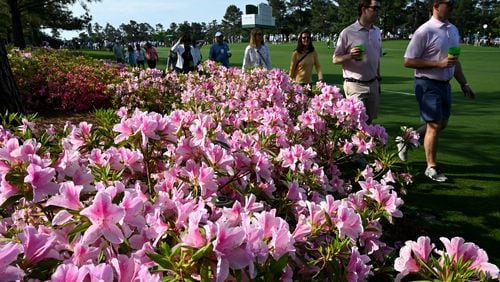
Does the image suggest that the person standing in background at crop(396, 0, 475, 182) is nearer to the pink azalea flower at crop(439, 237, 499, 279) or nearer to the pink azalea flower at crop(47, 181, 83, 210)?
the pink azalea flower at crop(439, 237, 499, 279)

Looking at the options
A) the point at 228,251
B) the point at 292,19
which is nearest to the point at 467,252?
the point at 228,251

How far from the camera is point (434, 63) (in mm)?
4176

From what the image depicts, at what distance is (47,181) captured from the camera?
108cm

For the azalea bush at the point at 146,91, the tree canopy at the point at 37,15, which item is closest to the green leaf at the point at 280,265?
the azalea bush at the point at 146,91

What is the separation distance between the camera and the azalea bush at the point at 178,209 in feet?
2.90

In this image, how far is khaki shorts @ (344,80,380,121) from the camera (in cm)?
457

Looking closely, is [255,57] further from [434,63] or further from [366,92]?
[434,63]

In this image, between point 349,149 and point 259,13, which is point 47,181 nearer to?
point 349,149

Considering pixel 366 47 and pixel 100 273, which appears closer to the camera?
pixel 100 273

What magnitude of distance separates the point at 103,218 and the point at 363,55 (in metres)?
3.91

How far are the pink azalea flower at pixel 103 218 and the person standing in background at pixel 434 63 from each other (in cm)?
364

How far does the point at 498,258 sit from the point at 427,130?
5.78 ft

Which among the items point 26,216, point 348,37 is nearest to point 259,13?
point 348,37

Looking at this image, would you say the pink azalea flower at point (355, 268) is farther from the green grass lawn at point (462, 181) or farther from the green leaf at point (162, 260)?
the green grass lawn at point (462, 181)
